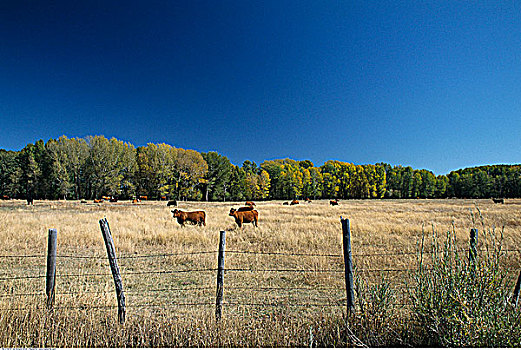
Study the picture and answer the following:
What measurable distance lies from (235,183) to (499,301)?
2940 inches

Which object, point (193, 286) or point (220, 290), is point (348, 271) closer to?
point (220, 290)

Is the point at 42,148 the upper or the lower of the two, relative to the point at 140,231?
upper

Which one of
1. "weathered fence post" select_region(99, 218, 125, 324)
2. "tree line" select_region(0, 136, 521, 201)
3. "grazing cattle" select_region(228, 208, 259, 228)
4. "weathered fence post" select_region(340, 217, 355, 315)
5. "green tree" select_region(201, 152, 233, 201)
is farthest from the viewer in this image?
"green tree" select_region(201, 152, 233, 201)

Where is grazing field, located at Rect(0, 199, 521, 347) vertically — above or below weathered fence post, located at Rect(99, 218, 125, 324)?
below

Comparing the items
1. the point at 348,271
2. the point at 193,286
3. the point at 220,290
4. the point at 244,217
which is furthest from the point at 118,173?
the point at 348,271

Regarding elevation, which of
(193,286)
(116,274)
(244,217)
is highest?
(244,217)

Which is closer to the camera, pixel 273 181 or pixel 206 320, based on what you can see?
pixel 206 320

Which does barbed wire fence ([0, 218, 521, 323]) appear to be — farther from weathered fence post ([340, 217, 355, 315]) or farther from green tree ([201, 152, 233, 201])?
green tree ([201, 152, 233, 201])

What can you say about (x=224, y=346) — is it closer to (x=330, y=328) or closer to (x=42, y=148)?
(x=330, y=328)

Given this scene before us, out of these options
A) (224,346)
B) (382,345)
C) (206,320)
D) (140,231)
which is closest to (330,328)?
(382,345)

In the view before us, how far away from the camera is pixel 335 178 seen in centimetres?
9306

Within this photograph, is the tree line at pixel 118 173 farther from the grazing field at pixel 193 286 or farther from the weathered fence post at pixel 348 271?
the weathered fence post at pixel 348 271

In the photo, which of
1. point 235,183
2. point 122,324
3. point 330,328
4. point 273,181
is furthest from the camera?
point 273,181

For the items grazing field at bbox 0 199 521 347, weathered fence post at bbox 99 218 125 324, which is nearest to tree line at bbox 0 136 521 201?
grazing field at bbox 0 199 521 347
